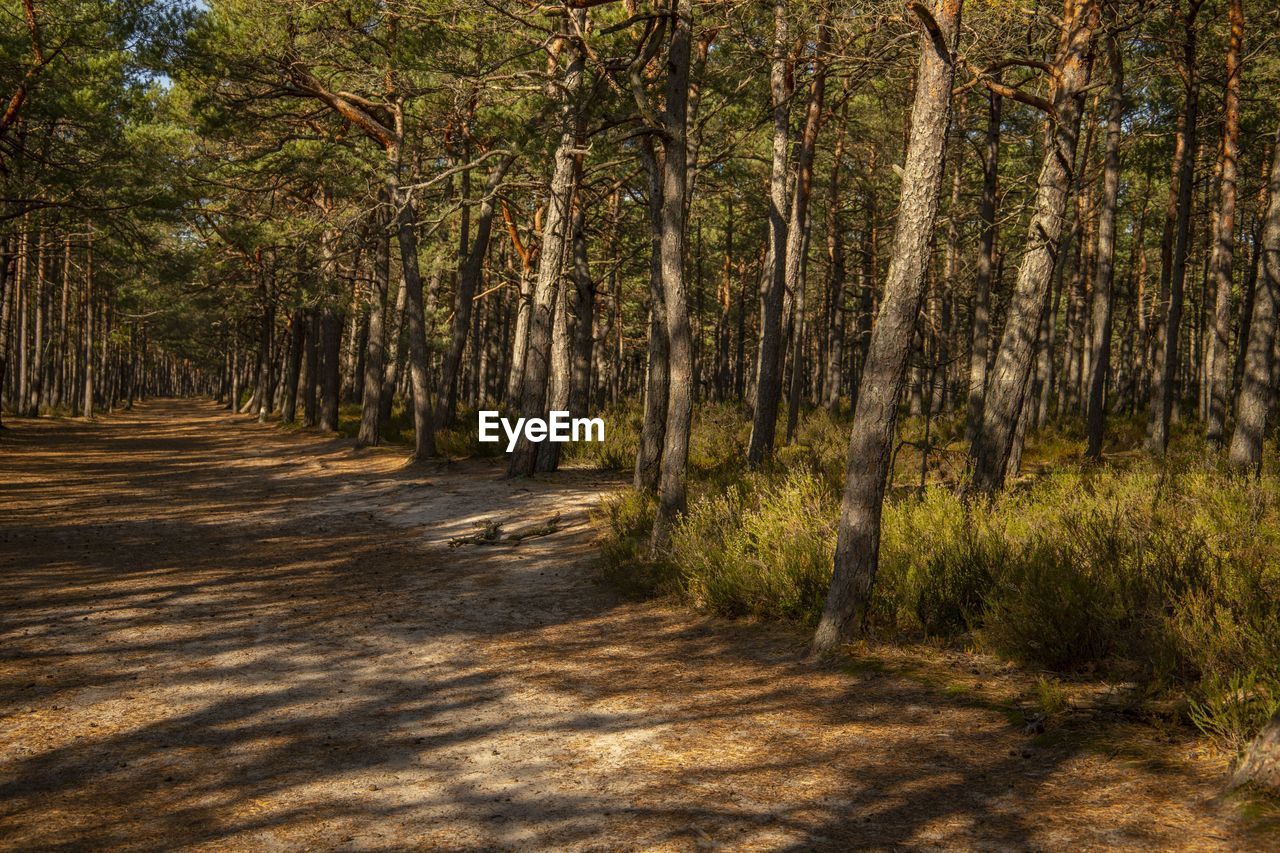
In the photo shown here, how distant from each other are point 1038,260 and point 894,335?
4957mm

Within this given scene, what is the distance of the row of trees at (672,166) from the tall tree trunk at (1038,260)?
0.14 feet

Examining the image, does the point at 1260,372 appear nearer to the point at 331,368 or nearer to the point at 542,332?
the point at 542,332

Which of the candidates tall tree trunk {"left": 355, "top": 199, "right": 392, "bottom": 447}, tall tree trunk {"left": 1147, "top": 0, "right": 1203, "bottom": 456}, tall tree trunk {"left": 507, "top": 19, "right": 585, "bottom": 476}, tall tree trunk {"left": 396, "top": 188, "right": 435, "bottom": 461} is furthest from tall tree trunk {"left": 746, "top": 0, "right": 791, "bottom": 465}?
tall tree trunk {"left": 355, "top": 199, "right": 392, "bottom": 447}

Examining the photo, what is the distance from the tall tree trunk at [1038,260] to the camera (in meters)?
9.66

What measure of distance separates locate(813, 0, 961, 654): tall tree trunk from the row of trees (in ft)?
0.07

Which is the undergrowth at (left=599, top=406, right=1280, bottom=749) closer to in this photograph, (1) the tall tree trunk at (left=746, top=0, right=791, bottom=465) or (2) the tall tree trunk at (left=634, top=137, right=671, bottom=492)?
(2) the tall tree trunk at (left=634, top=137, right=671, bottom=492)

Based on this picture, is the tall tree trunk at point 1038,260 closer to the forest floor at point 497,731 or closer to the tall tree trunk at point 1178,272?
the forest floor at point 497,731

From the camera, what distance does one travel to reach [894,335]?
6.39 m

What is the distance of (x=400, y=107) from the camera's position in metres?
19.0

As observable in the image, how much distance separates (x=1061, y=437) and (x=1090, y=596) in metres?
16.0

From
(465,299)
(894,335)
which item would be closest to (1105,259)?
(894,335)

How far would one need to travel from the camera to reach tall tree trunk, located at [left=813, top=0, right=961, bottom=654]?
634 cm

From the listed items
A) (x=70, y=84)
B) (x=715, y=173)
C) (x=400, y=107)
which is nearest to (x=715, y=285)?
(x=715, y=173)

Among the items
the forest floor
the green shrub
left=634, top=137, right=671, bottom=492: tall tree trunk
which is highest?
left=634, top=137, right=671, bottom=492: tall tree trunk
